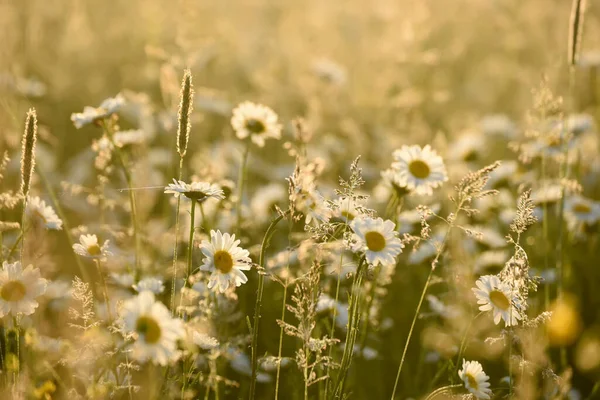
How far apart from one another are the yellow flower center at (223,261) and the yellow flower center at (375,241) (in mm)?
307

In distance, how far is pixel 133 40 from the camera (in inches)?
237

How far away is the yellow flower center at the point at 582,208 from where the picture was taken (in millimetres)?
2900

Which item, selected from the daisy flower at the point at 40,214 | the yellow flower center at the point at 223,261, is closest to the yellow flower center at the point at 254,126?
the daisy flower at the point at 40,214

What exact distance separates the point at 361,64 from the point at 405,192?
430 centimetres

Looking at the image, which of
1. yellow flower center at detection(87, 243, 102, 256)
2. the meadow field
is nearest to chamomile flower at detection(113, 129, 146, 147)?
the meadow field

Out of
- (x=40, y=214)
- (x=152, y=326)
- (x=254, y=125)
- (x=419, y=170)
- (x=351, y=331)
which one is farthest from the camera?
(x=254, y=125)

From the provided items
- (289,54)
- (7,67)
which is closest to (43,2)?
(289,54)

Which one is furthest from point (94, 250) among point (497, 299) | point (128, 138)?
point (497, 299)

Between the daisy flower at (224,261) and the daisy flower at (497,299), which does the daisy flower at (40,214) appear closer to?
the daisy flower at (224,261)

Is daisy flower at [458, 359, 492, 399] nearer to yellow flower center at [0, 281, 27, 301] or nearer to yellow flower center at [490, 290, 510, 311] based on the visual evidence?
yellow flower center at [490, 290, 510, 311]

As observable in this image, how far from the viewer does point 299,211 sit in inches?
65.6

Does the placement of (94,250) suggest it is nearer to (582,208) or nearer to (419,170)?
(419,170)

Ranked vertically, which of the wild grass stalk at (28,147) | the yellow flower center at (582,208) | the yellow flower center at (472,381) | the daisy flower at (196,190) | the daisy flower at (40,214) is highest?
the wild grass stalk at (28,147)

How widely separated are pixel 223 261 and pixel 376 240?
13.4 inches
